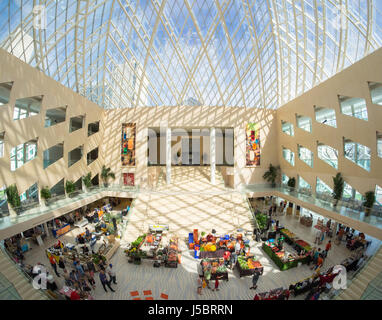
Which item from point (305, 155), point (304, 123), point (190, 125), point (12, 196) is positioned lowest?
point (12, 196)

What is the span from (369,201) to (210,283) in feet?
45.3

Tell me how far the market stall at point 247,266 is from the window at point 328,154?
13154mm

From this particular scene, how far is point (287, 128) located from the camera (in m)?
27.0

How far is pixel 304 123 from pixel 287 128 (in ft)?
11.1

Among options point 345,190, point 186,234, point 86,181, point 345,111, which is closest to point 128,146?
point 86,181

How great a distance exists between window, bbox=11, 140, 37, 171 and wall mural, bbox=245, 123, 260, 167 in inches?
972

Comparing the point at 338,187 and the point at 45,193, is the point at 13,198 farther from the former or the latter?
the point at 338,187

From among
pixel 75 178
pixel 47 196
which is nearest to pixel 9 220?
pixel 47 196

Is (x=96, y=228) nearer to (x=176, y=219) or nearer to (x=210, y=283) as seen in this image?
(x=176, y=219)

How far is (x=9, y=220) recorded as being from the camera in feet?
44.2

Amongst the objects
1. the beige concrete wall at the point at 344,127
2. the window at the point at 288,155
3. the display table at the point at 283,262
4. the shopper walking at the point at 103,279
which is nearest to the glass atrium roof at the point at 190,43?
the beige concrete wall at the point at 344,127

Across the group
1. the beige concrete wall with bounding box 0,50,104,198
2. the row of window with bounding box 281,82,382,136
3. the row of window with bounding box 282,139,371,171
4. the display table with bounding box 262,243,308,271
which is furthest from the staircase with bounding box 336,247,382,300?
the beige concrete wall with bounding box 0,50,104,198

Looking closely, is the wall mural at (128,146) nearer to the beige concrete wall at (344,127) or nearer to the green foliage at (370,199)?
the beige concrete wall at (344,127)
